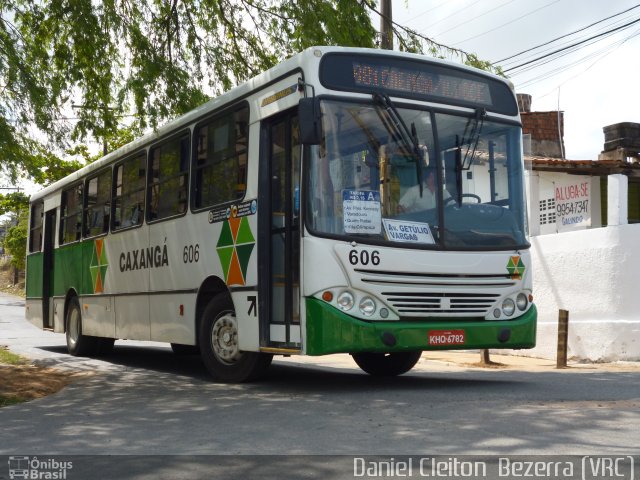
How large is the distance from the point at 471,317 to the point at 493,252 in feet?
2.37

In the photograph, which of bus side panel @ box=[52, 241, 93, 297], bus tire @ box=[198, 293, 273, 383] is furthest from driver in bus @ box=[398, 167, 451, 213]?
bus side panel @ box=[52, 241, 93, 297]

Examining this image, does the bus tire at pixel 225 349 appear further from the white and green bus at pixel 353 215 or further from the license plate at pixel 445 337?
the license plate at pixel 445 337

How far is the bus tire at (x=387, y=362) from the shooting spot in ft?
37.2

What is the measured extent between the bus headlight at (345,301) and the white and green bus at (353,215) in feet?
0.05

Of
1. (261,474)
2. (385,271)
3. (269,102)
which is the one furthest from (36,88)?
(261,474)

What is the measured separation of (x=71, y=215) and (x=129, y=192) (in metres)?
3.38

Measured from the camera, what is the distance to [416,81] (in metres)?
9.42

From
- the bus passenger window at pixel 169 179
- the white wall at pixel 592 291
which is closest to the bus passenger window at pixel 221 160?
the bus passenger window at pixel 169 179

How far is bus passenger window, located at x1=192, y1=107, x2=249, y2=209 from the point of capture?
9953 millimetres

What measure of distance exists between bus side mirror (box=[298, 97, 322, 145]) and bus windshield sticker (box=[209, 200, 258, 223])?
1283 mm

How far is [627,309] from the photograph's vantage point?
52.4ft

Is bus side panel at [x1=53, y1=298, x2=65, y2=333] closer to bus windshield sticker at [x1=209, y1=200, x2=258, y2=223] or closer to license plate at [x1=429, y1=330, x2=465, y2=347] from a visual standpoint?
bus windshield sticker at [x1=209, y1=200, x2=258, y2=223]

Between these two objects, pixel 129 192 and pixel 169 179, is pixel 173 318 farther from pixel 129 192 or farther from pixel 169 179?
pixel 129 192

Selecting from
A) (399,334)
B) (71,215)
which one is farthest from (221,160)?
(71,215)
